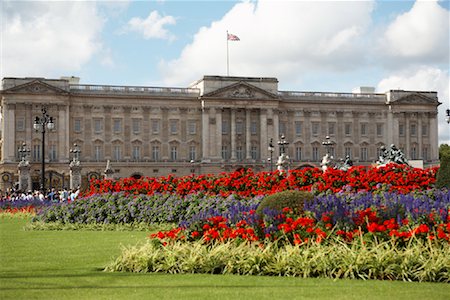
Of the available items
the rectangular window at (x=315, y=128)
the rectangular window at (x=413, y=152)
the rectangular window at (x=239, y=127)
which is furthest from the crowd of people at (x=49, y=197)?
the rectangular window at (x=413, y=152)

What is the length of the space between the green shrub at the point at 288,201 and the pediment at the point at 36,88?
64599mm

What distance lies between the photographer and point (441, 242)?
11.0m

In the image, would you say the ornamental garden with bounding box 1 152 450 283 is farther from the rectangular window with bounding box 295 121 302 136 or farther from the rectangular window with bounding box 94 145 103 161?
the rectangular window with bounding box 295 121 302 136

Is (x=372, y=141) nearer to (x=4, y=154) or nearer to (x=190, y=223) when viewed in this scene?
(x=4, y=154)

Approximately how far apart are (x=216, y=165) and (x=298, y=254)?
6879 centimetres

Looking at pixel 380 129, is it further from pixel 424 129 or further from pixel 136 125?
pixel 136 125

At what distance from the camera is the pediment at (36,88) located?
241 ft

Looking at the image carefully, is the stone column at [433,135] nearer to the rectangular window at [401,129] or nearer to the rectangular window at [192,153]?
the rectangular window at [401,129]

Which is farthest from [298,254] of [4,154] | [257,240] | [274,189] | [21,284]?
[4,154]

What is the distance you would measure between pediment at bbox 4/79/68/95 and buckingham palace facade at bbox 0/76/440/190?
10cm

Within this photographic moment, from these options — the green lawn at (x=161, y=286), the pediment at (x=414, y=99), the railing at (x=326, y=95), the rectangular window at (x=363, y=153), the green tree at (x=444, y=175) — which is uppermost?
the railing at (x=326, y=95)

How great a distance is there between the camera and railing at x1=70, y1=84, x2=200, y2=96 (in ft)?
255

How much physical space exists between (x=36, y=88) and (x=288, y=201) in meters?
65.3

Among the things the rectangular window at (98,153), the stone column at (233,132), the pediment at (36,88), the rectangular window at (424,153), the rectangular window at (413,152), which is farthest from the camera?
the rectangular window at (424,153)
